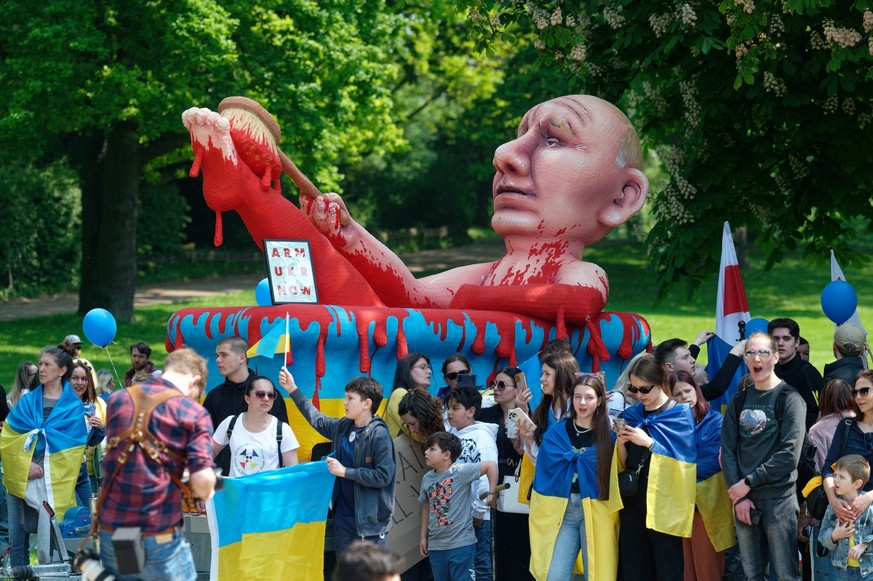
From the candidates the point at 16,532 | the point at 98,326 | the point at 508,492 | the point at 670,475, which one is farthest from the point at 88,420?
the point at 670,475

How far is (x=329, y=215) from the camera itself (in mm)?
10023

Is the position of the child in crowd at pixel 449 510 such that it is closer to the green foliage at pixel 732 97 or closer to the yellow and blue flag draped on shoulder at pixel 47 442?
the yellow and blue flag draped on shoulder at pixel 47 442

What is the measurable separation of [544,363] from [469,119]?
79.1 feet

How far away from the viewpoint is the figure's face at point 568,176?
10.1 m

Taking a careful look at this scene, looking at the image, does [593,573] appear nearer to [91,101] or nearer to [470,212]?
[91,101]

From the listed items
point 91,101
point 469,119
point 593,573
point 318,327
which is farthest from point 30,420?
point 469,119

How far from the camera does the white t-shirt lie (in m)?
7.16

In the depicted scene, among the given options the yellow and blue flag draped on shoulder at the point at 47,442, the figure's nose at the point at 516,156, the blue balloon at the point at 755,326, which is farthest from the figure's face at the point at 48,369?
the blue balloon at the point at 755,326

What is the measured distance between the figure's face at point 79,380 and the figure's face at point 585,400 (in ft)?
13.3

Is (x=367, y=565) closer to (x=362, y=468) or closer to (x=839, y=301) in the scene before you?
(x=362, y=468)

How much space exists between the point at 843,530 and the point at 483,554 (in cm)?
211

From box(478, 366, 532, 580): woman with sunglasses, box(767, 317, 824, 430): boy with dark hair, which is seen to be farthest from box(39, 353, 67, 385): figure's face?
box(767, 317, 824, 430): boy with dark hair

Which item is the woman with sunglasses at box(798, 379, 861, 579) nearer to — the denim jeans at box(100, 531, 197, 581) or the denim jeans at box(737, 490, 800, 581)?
the denim jeans at box(737, 490, 800, 581)

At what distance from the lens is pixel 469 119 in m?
30.9
